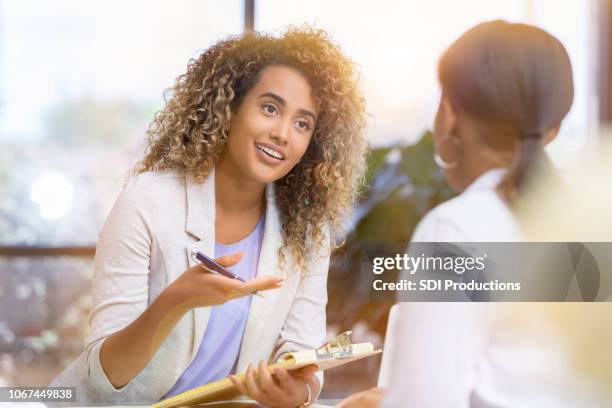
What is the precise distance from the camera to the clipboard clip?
1799 mm

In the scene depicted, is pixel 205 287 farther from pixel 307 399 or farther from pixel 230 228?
pixel 307 399

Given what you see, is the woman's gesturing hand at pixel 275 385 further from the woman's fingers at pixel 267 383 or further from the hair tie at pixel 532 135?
the hair tie at pixel 532 135

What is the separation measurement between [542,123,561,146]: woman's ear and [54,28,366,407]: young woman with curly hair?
15.7 inches

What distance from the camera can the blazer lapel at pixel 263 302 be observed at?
180cm

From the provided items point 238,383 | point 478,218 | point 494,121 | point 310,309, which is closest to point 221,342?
point 238,383

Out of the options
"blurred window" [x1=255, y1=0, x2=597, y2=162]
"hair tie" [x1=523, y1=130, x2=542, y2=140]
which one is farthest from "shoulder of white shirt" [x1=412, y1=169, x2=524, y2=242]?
"blurred window" [x1=255, y1=0, x2=597, y2=162]

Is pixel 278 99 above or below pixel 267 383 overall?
above

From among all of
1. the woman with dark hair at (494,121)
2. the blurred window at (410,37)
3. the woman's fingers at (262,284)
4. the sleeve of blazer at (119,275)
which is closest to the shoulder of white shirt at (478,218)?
the woman with dark hair at (494,121)

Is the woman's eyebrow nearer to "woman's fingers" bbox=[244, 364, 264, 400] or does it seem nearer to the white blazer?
the white blazer

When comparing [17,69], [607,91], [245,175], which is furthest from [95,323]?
[607,91]

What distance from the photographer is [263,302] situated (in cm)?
180

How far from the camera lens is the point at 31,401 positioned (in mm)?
1896

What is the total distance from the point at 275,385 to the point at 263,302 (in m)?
0.18

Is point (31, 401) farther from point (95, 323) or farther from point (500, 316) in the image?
point (500, 316)
